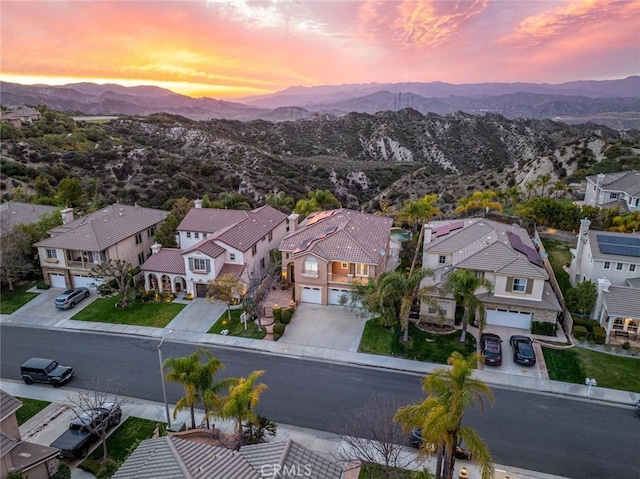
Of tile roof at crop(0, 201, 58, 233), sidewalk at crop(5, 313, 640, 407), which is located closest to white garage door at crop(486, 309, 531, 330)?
sidewalk at crop(5, 313, 640, 407)

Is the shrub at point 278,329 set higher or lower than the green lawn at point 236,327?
higher

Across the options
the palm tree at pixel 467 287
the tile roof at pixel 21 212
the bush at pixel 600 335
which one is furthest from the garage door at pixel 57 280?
the bush at pixel 600 335

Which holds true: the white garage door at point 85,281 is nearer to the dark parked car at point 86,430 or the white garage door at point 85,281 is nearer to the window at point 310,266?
the dark parked car at point 86,430

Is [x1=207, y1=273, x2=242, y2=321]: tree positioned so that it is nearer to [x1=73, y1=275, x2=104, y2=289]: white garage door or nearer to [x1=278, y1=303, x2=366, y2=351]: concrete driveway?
[x1=278, y1=303, x2=366, y2=351]: concrete driveway

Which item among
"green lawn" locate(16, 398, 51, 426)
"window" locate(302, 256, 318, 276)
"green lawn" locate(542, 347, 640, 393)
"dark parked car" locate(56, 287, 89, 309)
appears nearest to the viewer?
"green lawn" locate(16, 398, 51, 426)

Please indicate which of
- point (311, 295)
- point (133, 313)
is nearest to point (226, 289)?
point (311, 295)

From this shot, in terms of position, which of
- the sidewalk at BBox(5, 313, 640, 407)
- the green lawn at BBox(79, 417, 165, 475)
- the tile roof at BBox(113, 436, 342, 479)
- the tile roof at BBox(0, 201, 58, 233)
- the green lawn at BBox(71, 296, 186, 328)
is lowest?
the green lawn at BBox(79, 417, 165, 475)
